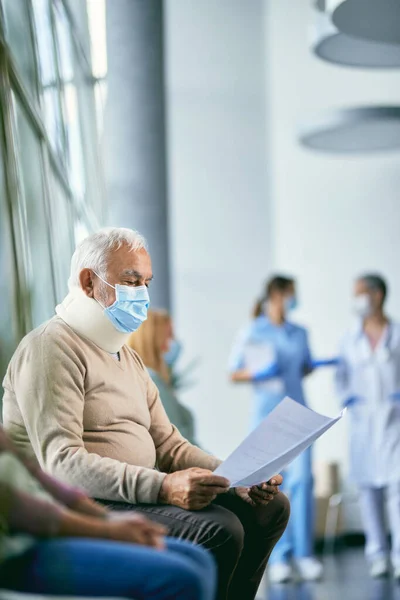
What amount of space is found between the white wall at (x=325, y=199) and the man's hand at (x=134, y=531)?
4.82 meters

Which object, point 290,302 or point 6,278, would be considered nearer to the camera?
point 6,278

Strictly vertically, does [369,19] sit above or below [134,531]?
above

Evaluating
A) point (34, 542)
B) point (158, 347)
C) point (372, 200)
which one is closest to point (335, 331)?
point (372, 200)

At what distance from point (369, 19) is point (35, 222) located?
64.7 inches

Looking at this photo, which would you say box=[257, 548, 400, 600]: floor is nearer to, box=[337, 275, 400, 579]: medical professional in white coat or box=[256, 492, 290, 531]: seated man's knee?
box=[337, 275, 400, 579]: medical professional in white coat

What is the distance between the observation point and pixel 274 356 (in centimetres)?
529

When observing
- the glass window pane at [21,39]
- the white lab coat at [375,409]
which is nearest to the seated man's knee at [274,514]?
the glass window pane at [21,39]

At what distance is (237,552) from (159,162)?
447 centimetres

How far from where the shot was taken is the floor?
4378mm

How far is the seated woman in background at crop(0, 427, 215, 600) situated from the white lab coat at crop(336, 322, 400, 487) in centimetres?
369

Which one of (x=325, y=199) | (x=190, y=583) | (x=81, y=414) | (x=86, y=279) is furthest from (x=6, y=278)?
(x=325, y=199)

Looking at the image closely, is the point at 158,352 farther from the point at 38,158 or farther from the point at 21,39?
the point at 21,39

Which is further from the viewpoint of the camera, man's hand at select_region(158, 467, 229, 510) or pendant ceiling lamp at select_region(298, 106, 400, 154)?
pendant ceiling lamp at select_region(298, 106, 400, 154)

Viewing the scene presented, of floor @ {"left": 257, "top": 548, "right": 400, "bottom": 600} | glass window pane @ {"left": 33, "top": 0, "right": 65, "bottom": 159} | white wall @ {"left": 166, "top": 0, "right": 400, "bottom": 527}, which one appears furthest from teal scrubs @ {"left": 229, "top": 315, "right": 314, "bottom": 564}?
white wall @ {"left": 166, "top": 0, "right": 400, "bottom": 527}
